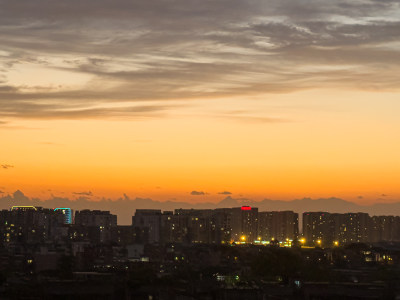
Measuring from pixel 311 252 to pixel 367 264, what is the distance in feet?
68.1

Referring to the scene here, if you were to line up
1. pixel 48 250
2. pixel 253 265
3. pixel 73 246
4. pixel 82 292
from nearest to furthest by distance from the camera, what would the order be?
pixel 82 292 → pixel 253 265 → pixel 48 250 → pixel 73 246

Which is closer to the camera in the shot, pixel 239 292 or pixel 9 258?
pixel 239 292

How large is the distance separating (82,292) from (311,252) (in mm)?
82723

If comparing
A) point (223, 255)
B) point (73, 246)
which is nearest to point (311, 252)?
point (223, 255)

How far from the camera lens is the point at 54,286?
184ft

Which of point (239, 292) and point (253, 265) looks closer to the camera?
point (239, 292)

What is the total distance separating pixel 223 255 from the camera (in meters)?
134

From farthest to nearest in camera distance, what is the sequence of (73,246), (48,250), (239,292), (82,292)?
1. (73,246)
2. (48,250)
3. (82,292)
4. (239,292)

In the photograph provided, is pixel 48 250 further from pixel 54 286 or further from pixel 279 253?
pixel 54 286

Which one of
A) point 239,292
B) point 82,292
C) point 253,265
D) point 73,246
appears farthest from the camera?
point 73,246

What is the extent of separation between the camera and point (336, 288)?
5625cm

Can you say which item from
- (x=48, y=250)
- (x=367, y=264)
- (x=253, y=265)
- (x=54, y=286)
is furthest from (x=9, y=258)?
(x=54, y=286)

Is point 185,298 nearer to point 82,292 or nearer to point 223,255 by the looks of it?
point 82,292

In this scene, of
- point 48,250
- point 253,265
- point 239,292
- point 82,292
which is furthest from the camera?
point 48,250
